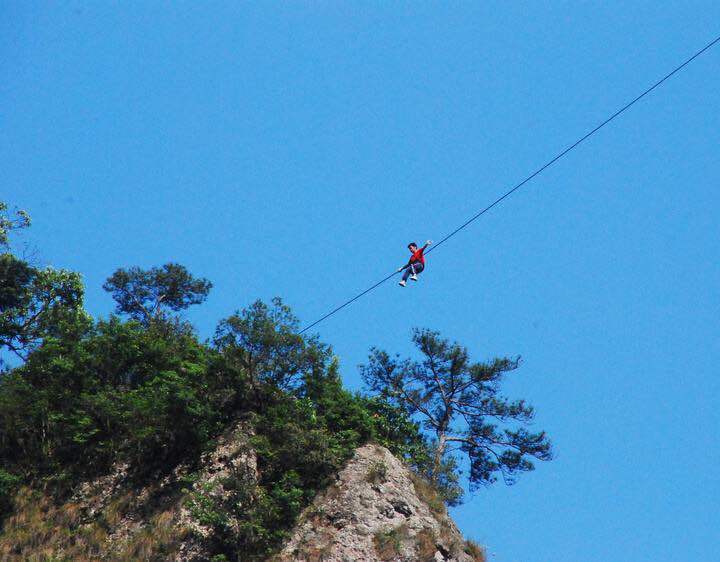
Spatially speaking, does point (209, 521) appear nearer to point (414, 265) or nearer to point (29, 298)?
point (414, 265)

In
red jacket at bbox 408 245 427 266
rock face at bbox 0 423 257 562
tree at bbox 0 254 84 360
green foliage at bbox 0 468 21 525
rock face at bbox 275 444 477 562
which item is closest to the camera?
rock face at bbox 0 423 257 562

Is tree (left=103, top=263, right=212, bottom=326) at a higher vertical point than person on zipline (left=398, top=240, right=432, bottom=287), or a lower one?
higher

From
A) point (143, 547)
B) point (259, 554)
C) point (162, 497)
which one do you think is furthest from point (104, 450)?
point (259, 554)

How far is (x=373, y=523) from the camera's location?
935 inches

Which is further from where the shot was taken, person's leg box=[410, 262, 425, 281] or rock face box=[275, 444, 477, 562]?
person's leg box=[410, 262, 425, 281]

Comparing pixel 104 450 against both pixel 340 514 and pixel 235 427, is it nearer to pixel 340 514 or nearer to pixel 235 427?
pixel 235 427

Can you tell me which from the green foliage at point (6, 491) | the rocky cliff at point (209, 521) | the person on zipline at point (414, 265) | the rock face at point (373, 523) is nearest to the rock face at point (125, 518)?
the rocky cliff at point (209, 521)

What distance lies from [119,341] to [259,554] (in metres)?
9.77

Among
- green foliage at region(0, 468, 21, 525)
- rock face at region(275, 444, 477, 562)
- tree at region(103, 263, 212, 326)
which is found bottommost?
green foliage at region(0, 468, 21, 525)

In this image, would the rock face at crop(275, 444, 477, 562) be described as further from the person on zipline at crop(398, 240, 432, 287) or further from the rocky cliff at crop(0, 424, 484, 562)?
→ the person on zipline at crop(398, 240, 432, 287)

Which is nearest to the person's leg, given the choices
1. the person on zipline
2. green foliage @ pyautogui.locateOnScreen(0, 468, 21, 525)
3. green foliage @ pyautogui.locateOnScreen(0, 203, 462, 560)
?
the person on zipline

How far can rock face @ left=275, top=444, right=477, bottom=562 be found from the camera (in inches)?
902

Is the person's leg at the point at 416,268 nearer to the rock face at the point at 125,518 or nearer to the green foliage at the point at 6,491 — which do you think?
the rock face at the point at 125,518

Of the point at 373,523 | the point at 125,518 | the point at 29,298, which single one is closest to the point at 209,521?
the point at 125,518
